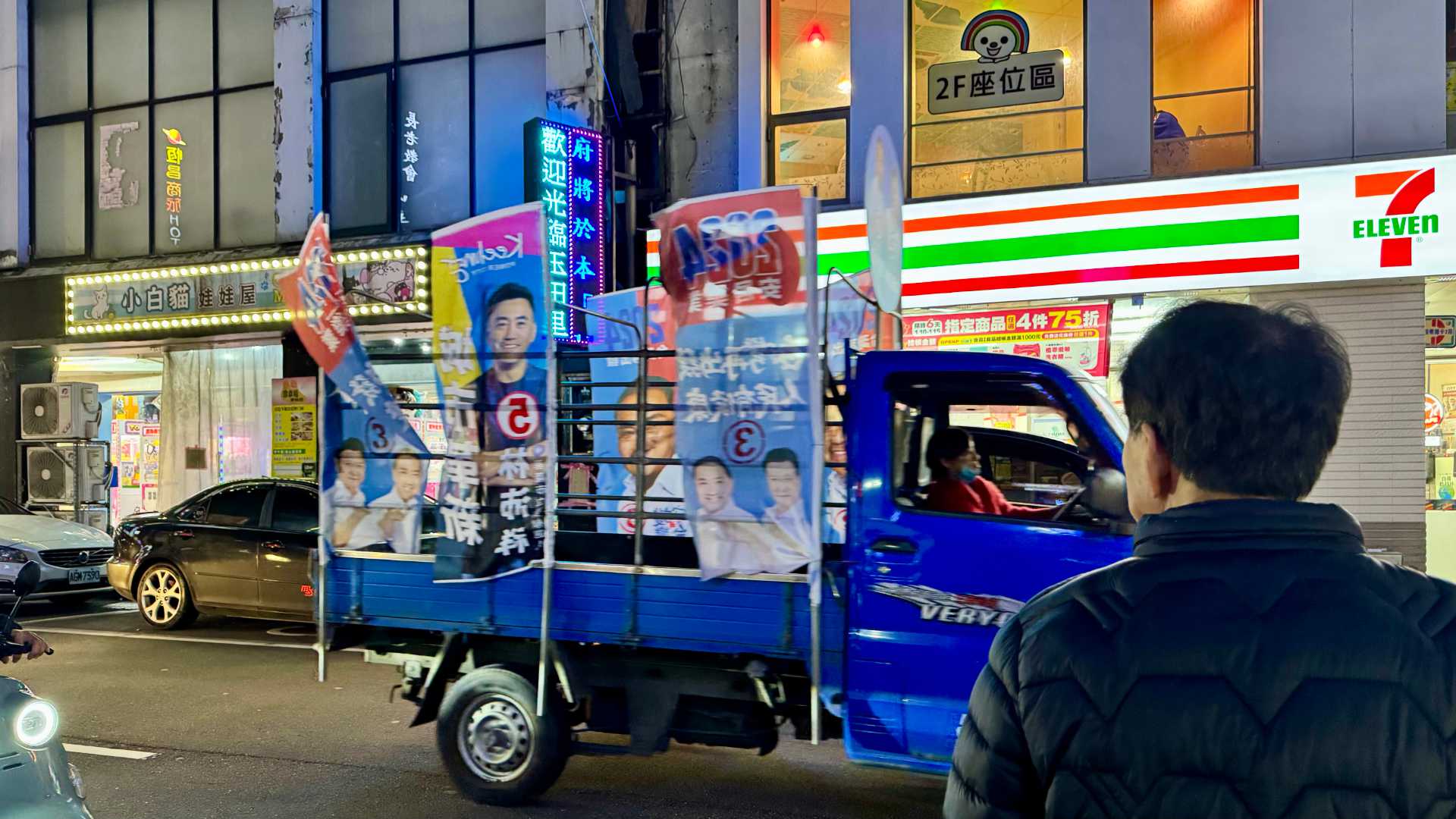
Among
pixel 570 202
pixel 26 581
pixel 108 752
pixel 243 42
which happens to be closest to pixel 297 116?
pixel 243 42

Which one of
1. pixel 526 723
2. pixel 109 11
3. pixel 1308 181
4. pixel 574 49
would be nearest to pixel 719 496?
pixel 526 723

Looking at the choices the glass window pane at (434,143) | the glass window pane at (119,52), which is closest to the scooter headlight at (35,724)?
the glass window pane at (434,143)

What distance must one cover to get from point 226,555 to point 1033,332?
342 inches

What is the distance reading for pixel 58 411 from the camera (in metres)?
16.4

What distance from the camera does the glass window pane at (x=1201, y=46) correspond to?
11820mm

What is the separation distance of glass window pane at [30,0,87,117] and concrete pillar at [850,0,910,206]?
13529 mm

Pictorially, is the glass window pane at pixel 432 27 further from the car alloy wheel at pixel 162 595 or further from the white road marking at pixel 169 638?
the white road marking at pixel 169 638

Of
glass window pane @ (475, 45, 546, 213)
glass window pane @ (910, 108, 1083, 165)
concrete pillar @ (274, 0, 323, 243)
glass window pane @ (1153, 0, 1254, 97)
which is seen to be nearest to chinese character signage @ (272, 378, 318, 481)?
concrete pillar @ (274, 0, 323, 243)

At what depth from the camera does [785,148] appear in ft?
44.7

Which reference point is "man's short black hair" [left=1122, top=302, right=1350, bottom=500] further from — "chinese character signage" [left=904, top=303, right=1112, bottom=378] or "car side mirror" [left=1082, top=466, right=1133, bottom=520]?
"chinese character signage" [left=904, top=303, right=1112, bottom=378]

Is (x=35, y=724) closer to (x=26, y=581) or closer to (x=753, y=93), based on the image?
(x=26, y=581)

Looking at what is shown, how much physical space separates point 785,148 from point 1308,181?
5741mm

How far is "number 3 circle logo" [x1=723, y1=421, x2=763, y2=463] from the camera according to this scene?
16.9 feet

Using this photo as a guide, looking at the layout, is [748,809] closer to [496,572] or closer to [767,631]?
[767,631]
